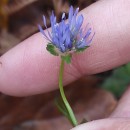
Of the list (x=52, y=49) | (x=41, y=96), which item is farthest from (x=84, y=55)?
(x=41, y=96)

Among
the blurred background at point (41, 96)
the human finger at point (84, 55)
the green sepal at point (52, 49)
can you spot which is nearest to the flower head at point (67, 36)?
the green sepal at point (52, 49)

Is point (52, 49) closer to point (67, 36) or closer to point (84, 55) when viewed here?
point (67, 36)

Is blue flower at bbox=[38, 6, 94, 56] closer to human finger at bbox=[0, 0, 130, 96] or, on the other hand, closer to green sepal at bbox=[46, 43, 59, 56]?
green sepal at bbox=[46, 43, 59, 56]

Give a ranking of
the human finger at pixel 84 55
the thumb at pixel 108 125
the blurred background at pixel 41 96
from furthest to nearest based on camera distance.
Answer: the blurred background at pixel 41 96 < the human finger at pixel 84 55 < the thumb at pixel 108 125

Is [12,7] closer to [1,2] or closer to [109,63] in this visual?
[1,2]

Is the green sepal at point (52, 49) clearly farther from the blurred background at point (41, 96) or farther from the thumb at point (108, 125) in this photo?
the blurred background at point (41, 96)

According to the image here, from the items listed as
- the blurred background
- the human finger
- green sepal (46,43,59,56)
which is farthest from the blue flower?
the blurred background
